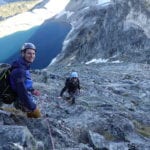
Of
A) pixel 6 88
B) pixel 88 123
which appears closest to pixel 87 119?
pixel 88 123

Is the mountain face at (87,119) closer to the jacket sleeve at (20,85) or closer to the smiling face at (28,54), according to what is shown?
the jacket sleeve at (20,85)

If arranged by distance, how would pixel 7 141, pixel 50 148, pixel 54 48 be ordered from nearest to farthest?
pixel 7 141 → pixel 50 148 → pixel 54 48

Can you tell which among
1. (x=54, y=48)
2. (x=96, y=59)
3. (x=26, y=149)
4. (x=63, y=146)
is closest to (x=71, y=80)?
(x=63, y=146)

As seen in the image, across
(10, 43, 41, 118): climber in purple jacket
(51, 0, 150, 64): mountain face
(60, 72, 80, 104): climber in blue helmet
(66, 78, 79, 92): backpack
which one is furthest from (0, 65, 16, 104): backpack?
→ (51, 0, 150, 64): mountain face

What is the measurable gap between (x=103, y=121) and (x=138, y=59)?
47520 millimetres

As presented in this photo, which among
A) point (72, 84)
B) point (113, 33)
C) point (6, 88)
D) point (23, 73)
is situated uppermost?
point (23, 73)

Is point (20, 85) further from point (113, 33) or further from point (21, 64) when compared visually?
point (113, 33)

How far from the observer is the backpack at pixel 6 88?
425 inches

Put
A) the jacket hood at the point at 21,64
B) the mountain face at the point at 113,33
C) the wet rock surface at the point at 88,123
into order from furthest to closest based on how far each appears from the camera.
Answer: the mountain face at the point at 113,33 → the wet rock surface at the point at 88,123 → the jacket hood at the point at 21,64

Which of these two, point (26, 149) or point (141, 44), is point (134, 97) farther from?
point (141, 44)

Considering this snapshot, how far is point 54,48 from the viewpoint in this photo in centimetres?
14938

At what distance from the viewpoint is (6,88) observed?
1088 cm

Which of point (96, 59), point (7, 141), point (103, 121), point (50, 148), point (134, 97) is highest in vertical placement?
point (7, 141)

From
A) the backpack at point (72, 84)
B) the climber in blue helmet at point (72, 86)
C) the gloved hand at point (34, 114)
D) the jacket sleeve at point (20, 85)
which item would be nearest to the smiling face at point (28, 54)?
the jacket sleeve at point (20, 85)
